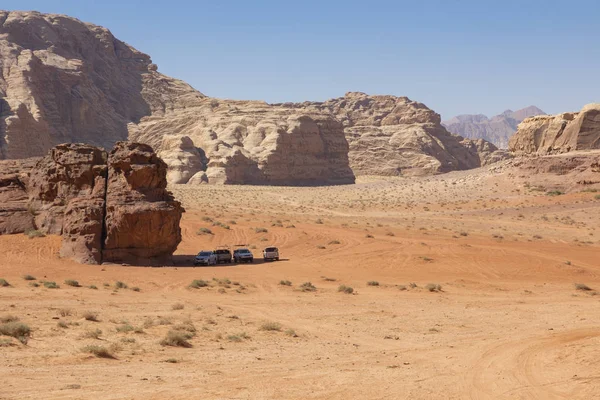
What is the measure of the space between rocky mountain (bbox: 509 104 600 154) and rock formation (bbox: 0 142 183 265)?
53.3 metres

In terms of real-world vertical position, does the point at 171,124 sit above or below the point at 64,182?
above

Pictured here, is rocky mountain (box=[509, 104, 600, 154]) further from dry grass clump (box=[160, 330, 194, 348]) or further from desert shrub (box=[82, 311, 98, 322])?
dry grass clump (box=[160, 330, 194, 348])

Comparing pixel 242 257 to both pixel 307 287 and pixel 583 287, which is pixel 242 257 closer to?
pixel 307 287

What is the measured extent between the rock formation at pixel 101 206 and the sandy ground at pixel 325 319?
4.50 ft

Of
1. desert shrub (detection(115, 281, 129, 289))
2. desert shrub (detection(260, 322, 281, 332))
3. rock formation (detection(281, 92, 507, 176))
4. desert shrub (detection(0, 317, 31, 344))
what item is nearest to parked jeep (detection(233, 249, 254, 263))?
desert shrub (detection(115, 281, 129, 289))

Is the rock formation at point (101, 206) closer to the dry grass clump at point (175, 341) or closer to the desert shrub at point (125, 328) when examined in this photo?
the desert shrub at point (125, 328)

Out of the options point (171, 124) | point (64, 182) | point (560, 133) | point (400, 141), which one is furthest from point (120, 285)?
point (400, 141)

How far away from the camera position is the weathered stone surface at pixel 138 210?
96.0 feet

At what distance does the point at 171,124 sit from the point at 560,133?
70.0m

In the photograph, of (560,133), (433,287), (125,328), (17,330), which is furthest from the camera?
(560,133)

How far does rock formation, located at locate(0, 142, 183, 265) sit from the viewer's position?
29281 millimetres

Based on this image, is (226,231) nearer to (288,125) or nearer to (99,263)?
(99,263)

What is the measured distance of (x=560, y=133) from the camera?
2923 inches

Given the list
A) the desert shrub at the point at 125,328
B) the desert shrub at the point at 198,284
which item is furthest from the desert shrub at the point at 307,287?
the desert shrub at the point at 125,328
